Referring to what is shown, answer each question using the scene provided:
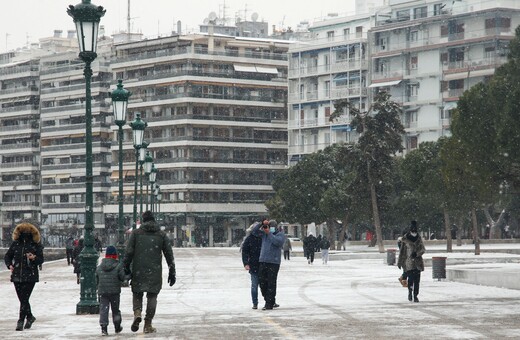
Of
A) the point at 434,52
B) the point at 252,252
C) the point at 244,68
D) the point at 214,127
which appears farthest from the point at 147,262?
the point at 244,68

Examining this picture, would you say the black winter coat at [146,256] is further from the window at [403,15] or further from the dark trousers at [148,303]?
the window at [403,15]

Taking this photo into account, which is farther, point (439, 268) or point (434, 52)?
point (434, 52)

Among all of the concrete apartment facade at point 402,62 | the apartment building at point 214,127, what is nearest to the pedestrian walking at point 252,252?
the concrete apartment facade at point 402,62

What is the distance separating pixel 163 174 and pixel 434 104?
38.2 meters

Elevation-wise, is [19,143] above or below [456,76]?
below

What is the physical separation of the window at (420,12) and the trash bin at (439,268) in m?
88.7

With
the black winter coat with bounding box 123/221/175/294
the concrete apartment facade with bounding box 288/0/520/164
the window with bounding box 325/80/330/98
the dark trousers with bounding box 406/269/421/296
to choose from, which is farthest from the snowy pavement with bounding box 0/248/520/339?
the window with bounding box 325/80/330/98

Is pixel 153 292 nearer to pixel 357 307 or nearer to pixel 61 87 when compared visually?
pixel 357 307

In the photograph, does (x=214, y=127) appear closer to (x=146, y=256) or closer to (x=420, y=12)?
(x=420, y=12)

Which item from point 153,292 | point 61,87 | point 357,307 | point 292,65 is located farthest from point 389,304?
point 61,87

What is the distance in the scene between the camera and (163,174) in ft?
488

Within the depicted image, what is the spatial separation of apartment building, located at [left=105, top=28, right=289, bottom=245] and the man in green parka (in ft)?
407

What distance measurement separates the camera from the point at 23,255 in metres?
19.5

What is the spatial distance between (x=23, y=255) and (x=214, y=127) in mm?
128063
